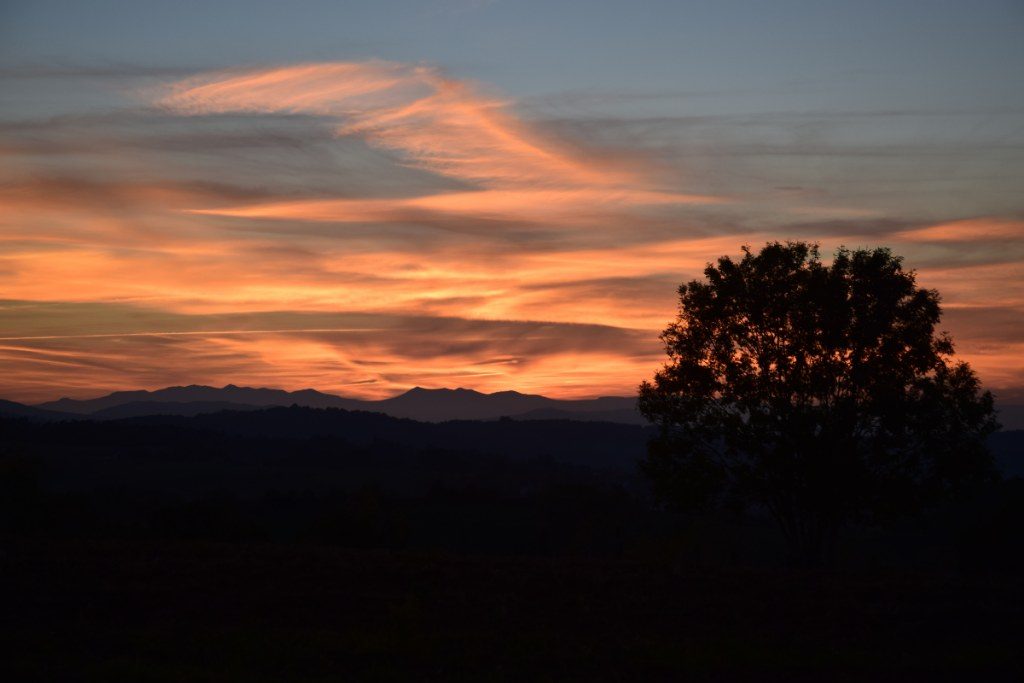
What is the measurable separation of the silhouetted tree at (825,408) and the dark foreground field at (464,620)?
7871mm

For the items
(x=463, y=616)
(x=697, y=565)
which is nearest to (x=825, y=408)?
(x=697, y=565)

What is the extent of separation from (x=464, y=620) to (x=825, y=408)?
19.2 meters

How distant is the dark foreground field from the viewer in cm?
1712

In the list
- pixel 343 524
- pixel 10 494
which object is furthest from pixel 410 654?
pixel 10 494

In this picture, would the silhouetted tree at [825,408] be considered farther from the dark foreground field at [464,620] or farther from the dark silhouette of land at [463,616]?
the dark foreground field at [464,620]

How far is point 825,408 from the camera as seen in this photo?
1355 inches

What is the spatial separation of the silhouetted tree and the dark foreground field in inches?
310

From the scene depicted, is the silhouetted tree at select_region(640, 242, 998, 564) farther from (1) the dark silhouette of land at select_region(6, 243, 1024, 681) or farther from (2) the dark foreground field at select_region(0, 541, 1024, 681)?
(2) the dark foreground field at select_region(0, 541, 1024, 681)

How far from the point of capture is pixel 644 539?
4969 cm

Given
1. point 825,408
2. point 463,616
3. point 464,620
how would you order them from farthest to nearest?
1. point 825,408
2. point 463,616
3. point 464,620

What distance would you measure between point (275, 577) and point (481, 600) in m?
5.45

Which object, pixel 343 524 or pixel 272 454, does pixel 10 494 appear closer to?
pixel 343 524

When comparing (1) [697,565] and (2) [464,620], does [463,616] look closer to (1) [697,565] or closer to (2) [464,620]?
(2) [464,620]

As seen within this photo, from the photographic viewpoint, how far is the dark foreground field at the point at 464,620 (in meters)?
17.1
